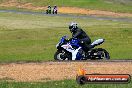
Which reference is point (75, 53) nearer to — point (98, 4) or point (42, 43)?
point (42, 43)

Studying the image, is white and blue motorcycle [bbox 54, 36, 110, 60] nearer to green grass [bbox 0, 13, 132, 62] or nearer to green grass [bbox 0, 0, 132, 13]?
green grass [bbox 0, 13, 132, 62]

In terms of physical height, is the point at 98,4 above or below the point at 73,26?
below

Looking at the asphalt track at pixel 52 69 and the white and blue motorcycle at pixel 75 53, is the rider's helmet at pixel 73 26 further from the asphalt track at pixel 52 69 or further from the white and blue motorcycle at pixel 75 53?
the asphalt track at pixel 52 69

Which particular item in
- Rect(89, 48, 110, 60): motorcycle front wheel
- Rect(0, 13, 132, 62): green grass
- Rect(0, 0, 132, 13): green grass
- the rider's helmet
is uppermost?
the rider's helmet

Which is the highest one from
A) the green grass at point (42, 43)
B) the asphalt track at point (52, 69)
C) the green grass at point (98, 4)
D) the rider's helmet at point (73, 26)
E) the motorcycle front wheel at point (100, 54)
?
the rider's helmet at point (73, 26)

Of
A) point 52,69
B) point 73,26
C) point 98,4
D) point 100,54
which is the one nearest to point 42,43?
point 73,26

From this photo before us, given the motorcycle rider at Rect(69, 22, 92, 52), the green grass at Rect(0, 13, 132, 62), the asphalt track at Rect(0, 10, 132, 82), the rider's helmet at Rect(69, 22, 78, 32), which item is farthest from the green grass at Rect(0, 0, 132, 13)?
the asphalt track at Rect(0, 10, 132, 82)

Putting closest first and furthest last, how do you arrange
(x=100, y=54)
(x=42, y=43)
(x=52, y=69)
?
(x=52, y=69) → (x=100, y=54) → (x=42, y=43)

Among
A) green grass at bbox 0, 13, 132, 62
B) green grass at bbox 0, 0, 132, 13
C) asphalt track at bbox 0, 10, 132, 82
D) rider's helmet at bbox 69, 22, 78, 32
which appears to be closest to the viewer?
asphalt track at bbox 0, 10, 132, 82

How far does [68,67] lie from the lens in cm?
1798

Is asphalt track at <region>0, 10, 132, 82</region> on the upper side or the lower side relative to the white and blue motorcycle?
upper

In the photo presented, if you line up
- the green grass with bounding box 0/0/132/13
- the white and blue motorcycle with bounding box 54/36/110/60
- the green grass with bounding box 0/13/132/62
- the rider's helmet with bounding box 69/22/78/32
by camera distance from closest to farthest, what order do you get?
1. the rider's helmet with bounding box 69/22/78/32
2. the white and blue motorcycle with bounding box 54/36/110/60
3. the green grass with bounding box 0/13/132/62
4. the green grass with bounding box 0/0/132/13

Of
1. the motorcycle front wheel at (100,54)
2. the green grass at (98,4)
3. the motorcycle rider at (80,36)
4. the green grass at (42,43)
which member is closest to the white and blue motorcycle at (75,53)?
the motorcycle front wheel at (100,54)

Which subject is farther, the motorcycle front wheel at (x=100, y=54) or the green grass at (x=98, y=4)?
the green grass at (x=98, y=4)
